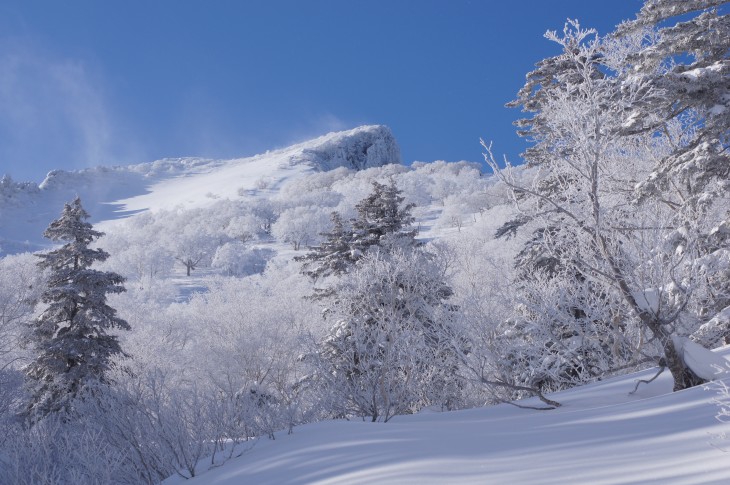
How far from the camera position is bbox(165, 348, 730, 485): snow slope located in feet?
11.7

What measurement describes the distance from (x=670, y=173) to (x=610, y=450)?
6.76 metres

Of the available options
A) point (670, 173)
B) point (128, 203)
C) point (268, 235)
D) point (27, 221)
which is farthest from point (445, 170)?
point (670, 173)

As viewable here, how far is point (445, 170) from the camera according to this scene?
15088cm

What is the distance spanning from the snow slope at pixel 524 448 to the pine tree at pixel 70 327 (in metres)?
9.41

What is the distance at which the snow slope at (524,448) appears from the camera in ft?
11.7

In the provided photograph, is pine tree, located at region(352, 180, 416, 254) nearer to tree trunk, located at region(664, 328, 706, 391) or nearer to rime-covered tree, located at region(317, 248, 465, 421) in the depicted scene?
rime-covered tree, located at region(317, 248, 465, 421)

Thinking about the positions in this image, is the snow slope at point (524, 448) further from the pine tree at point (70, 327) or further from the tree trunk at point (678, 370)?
the pine tree at point (70, 327)

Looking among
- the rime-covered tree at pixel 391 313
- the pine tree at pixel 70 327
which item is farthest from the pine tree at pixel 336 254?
the pine tree at pixel 70 327

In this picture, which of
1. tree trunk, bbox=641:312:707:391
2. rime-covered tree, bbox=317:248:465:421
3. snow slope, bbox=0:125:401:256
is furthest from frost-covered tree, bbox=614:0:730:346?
snow slope, bbox=0:125:401:256

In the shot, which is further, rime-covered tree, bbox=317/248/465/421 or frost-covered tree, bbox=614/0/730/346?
rime-covered tree, bbox=317/248/465/421

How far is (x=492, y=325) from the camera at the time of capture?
1489 cm

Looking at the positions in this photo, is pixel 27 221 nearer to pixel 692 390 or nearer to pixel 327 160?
pixel 327 160

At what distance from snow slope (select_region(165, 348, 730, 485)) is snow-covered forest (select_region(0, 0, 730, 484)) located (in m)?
0.05

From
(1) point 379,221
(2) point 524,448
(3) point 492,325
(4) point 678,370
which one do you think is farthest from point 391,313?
(2) point 524,448
